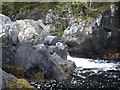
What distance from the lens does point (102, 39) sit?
1056 inches

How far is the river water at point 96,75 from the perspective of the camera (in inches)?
607

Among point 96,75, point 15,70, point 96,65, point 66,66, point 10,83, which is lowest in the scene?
point 96,65

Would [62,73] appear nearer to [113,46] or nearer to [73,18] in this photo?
[113,46]

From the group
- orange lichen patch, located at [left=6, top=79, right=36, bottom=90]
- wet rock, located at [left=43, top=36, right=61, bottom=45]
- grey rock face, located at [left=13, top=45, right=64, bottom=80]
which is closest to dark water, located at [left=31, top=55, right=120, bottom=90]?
grey rock face, located at [left=13, top=45, right=64, bottom=80]

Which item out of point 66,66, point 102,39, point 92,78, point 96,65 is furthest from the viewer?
point 102,39

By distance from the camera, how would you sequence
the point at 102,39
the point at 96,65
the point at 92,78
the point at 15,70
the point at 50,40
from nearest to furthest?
the point at 15,70, the point at 92,78, the point at 96,65, the point at 102,39, the point at 50,40

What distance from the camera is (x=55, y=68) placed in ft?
54.5

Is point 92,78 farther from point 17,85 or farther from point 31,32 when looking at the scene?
point 31,32

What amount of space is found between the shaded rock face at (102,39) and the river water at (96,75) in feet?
8.65

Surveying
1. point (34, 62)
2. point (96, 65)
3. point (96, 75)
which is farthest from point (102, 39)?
point (34, 62)

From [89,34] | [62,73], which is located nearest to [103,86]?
[62,73]

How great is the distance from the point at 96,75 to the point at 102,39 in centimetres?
915

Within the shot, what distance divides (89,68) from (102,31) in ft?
22.8

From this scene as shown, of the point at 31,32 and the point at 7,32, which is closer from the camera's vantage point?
the point at 7,32
